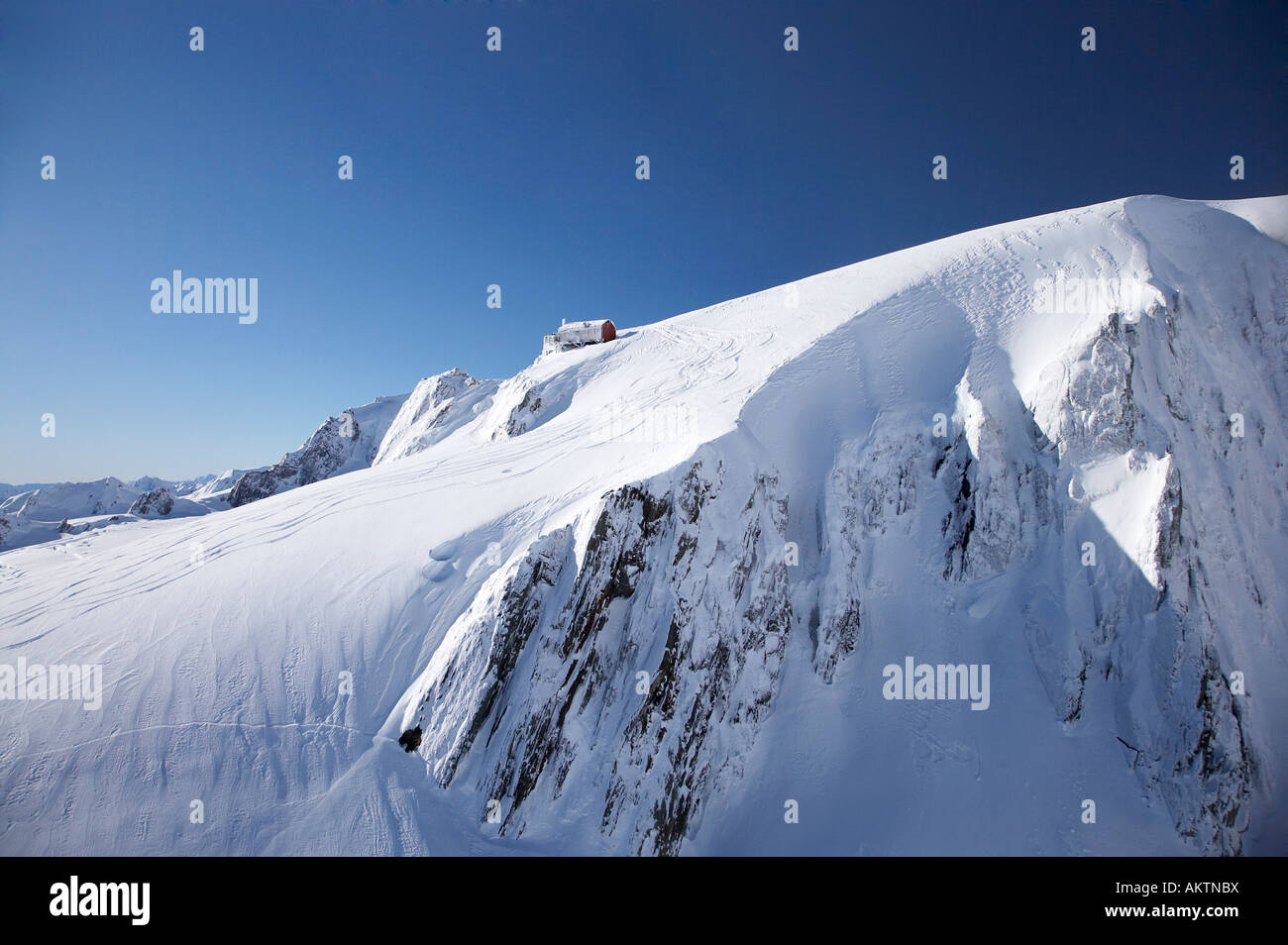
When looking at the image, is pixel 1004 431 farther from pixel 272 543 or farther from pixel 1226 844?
pixel 272 543

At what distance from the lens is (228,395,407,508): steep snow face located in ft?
212

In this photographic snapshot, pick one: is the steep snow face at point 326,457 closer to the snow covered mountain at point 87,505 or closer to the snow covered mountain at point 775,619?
the snow covered mountain at point 87,505

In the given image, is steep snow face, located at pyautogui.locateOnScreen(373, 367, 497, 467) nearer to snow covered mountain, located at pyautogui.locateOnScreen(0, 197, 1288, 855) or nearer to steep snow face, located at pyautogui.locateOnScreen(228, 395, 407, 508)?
steep snow face, located at pyautogui.locateOnScreen(228, 395, 407, 508)

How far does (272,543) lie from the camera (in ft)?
50.9

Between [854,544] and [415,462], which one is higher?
[415,462]

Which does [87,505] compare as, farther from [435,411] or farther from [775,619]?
[775,619]

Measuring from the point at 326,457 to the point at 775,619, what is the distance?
71.8 meters

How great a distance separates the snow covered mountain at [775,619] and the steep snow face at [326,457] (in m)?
47.0

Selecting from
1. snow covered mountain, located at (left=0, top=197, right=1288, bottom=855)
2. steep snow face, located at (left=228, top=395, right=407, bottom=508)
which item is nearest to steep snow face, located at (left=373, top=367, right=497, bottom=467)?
steep snow face, located at (left=228, top=395, right=407, bottom=508)

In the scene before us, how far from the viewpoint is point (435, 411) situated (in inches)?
1895

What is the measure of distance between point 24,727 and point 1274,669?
118 ft

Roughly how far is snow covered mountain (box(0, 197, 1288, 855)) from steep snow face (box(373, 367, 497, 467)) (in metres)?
22.4

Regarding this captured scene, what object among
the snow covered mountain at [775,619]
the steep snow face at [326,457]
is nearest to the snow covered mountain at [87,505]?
the steep snow face at [326,457]
